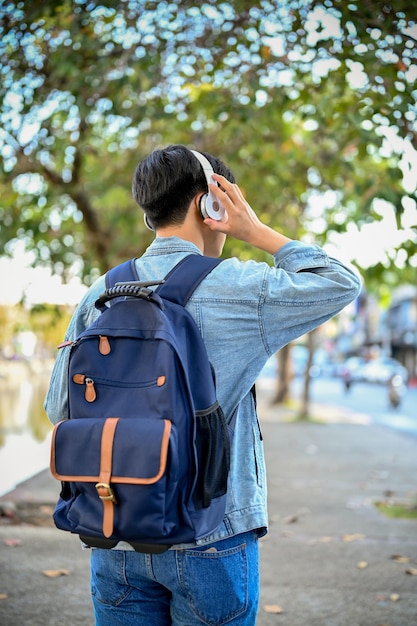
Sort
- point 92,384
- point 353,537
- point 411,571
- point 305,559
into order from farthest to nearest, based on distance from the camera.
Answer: point 353,537 → point 305,559 → point 411,571 → point 92,384

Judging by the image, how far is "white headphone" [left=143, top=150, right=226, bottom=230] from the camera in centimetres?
200

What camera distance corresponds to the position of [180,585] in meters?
1.88

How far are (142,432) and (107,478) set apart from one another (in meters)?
0.13

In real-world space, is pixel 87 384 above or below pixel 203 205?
below

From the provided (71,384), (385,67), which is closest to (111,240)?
(385,67)

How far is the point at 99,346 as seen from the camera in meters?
1.80

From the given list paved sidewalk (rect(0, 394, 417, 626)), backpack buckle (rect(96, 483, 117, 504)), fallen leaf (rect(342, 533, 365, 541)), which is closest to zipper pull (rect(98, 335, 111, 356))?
backpack buckle (rect(96, 483, 117, 504))

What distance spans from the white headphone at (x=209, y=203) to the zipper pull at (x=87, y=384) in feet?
1.76

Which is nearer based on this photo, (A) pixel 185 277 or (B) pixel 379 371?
(A) pixel 185 277

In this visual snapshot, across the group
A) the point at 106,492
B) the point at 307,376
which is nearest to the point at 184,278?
the point at 106,492

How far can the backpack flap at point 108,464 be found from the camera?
65.9 inches

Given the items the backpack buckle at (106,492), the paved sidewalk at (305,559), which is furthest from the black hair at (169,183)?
the paved sidewalk at (305,559)

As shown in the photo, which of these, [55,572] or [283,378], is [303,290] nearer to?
[55,572]

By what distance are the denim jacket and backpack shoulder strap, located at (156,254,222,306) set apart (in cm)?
2
